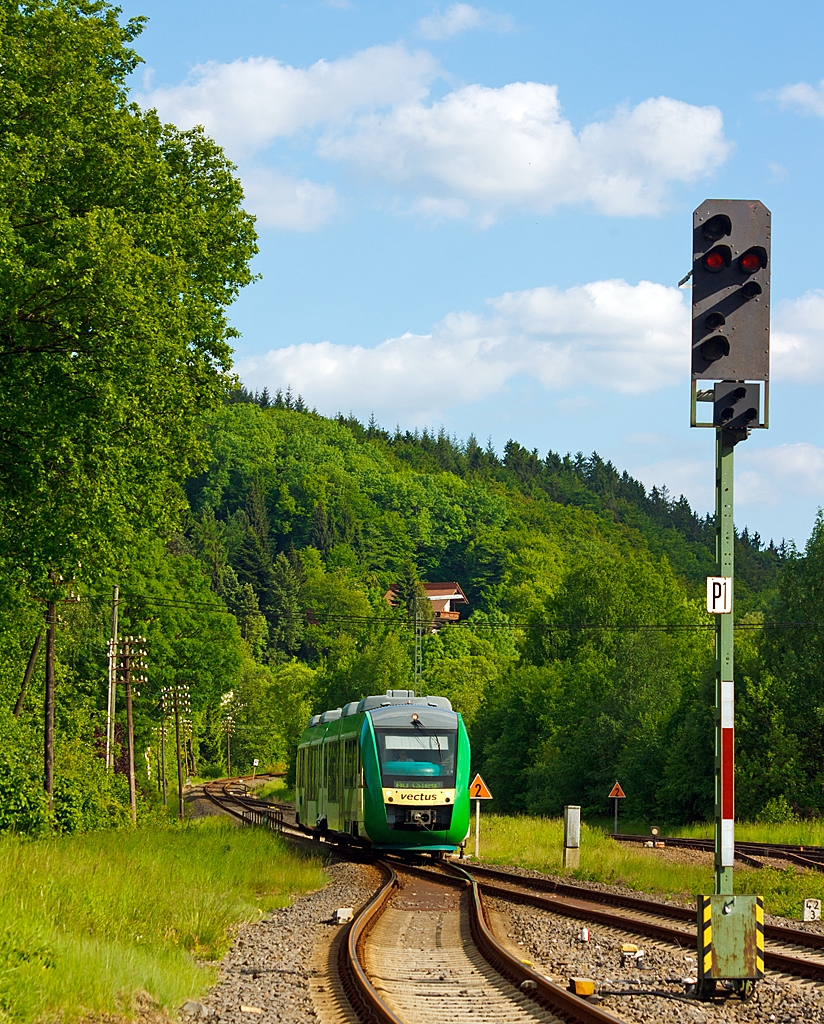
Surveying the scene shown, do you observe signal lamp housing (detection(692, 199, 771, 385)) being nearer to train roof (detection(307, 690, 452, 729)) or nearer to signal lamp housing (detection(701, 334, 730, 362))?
signal lamp housing (detection(701, 334, 730, 362))

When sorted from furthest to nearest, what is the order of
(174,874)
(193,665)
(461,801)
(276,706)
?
1. (276,706)
2. (193,665)
3. (461,801)
4. (174,874)

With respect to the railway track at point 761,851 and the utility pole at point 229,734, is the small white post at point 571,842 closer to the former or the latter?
the railway track at point 761,851

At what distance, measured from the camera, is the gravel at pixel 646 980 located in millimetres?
9594

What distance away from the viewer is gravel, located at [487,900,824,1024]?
9594mm

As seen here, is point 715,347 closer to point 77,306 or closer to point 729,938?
point 729,938

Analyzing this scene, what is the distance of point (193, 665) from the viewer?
223 feet

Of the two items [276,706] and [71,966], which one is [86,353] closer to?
[71,966]

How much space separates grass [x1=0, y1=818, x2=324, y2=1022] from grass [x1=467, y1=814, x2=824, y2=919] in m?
6.04

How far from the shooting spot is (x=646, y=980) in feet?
37.0

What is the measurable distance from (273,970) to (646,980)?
3.55 metres

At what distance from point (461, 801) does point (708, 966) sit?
59.7ft

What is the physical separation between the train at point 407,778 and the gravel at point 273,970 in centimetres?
751

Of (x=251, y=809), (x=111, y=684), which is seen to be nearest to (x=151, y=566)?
(x=111, y=684)

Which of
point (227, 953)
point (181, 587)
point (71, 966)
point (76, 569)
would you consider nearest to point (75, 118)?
point (76, 569)
